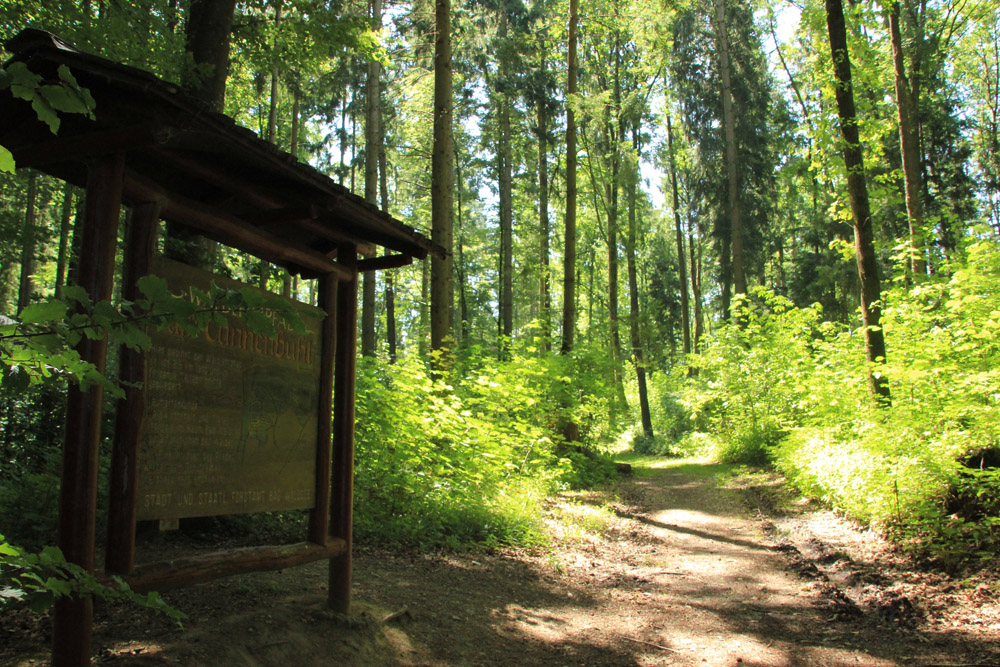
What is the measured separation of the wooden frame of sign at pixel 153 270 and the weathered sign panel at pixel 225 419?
1 centimetres

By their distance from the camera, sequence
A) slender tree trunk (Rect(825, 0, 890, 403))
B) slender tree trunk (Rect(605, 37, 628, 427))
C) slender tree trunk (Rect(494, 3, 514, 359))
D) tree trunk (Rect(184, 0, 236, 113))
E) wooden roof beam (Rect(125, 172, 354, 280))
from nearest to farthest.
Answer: wooden roof beam (Rect(125, 172, 354, 280)) < tree trunk (Rect(184, 0, 236, 113)) < slender tree trunk (Rect(825, 0, 890, 403)) < slender tree trunk (Rect(494, 3, 514, 359)) < slender tree trunk (Rect(605, 37, 628, 427))

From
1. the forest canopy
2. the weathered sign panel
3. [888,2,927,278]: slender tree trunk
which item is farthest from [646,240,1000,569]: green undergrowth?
the weathered sign panel

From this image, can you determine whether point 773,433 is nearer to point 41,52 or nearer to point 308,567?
point 308,567

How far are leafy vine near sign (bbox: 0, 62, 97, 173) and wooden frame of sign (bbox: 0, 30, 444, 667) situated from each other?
1.05m

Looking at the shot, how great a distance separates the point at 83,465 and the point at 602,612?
4.75m

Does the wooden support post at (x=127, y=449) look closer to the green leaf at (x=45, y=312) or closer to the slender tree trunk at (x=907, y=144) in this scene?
the green leaf at (x=45, y=312)

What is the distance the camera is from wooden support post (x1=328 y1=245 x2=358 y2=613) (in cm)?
499

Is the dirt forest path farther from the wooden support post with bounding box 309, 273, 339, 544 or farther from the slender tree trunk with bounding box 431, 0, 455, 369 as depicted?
the slender tree trunk with bounding box 431, 0, 455, 369

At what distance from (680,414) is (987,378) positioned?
2089cm

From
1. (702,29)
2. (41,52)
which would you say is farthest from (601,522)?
(702,29)

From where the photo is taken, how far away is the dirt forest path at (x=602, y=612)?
167 inches

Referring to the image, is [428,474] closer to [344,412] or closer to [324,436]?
[344,412]

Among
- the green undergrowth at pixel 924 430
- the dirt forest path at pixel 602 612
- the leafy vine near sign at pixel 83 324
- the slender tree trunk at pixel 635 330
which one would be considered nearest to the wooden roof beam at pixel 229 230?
the leafy vine near sign at pixel 83 324

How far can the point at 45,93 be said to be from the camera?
144 cm
